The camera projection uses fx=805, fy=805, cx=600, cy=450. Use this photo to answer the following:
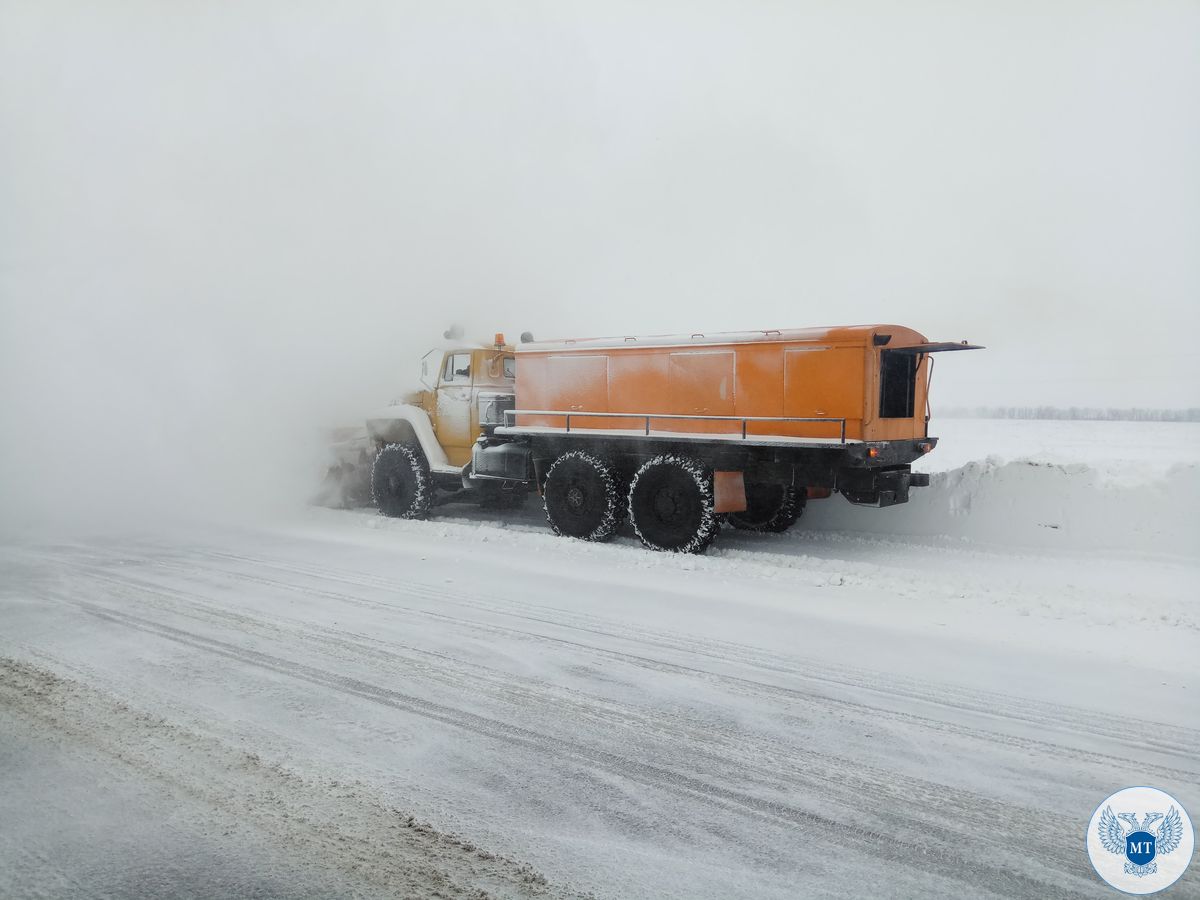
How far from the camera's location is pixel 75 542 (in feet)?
30.1

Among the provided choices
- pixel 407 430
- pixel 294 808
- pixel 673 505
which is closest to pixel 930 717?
pixel 294 808

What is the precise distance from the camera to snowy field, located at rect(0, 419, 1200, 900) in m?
2.96

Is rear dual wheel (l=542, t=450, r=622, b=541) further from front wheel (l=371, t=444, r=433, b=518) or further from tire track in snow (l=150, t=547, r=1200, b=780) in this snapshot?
tire track in snow (l=150, t=547, r=1200, b=780)

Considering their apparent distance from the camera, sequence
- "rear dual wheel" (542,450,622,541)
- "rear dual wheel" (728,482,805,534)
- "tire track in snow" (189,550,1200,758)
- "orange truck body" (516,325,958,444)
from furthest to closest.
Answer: "rear dual wheel" (728,482,805,534) → "rear dual wheel" (542,450,622,541) → "orange truck body" (516,325,958,444) → "tire track in snow" (189,550,1200,758)

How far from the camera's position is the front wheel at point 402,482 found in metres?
12.2

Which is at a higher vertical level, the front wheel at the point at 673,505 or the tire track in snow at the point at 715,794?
the front wheel at the point at 673,505

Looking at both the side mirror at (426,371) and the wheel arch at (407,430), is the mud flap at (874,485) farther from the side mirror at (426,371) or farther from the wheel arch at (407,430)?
the side mirror at (426,371)

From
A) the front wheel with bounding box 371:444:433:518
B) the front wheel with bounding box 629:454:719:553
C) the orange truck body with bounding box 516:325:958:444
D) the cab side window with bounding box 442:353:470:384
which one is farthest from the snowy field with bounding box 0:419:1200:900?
the cab side window with bounding box 442:353:470:384

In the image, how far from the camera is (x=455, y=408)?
12.3m

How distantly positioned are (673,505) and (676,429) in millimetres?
928

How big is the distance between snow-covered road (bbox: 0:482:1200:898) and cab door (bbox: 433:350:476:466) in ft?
14.7

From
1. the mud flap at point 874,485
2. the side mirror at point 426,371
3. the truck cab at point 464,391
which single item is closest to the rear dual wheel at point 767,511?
the mud flap at point 874,485

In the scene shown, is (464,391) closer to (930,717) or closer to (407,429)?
(407,429)

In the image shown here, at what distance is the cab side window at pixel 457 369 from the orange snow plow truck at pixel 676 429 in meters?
0.02
